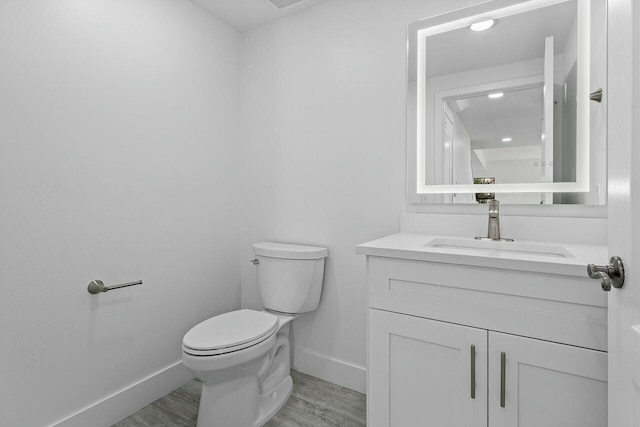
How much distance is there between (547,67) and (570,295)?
99 cm

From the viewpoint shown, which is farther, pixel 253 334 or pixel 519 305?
pixel 253 334

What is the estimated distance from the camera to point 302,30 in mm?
2006

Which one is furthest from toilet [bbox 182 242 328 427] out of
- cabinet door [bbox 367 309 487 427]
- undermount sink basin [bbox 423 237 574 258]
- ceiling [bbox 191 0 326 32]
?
ceiling [bbox 191 0 326 32]

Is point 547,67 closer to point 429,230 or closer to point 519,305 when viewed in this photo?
point 429,230

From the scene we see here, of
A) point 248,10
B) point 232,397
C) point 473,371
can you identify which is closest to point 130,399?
point 232,397

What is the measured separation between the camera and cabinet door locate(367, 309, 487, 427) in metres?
1.05

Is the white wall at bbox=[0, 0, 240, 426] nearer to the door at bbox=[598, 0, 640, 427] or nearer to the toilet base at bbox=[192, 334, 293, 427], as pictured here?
the toilet base at bbox=[192, 334, 293, 427]

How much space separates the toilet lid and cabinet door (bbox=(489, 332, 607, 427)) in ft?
3.10

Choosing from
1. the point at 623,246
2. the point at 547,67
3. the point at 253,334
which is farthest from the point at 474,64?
the point at 253,334

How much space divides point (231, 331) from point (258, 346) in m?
0.15

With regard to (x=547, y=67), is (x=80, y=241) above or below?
below

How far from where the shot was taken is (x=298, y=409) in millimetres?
1672

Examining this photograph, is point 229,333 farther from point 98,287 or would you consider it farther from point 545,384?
point 545,384

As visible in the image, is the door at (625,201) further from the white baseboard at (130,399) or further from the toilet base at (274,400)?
the white baseboard at (130,399)
